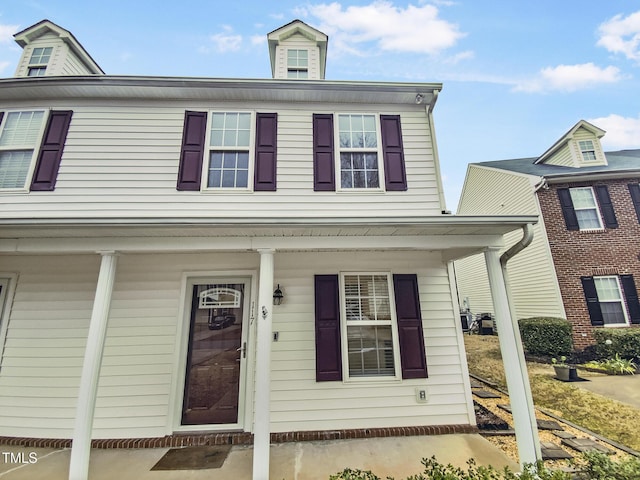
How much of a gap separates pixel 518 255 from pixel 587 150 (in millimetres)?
4535

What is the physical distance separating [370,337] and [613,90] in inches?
793

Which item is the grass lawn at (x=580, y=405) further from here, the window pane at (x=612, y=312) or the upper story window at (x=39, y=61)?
the upper story window at (x=39, y=61)

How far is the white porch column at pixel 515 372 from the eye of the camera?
2830mm

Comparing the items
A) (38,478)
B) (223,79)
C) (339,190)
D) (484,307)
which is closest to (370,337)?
(339,190)

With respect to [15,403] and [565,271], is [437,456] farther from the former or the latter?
[565,271]

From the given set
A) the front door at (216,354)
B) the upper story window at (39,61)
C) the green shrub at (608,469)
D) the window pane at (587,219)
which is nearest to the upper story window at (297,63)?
the front door at (216,354)

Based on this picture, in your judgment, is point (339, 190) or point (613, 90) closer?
point (339, 190)

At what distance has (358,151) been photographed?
4.72 metres

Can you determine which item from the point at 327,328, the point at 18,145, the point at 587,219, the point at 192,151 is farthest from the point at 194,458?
the point at 587,219

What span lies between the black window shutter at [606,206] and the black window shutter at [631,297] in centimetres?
172

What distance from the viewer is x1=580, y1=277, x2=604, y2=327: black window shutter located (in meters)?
8.05

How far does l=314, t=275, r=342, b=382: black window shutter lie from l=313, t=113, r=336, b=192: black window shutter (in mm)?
1555

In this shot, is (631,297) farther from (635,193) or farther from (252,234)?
(252,234)

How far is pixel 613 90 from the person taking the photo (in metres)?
14.1
